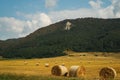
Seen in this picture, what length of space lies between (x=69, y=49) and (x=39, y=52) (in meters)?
15.4

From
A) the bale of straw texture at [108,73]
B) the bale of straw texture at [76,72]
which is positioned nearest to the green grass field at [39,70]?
the bale of straw texture at [108,73]

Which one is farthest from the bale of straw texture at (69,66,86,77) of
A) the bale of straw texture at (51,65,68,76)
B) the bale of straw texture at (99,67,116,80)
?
the bale of straw texture at (99,67,116,80)

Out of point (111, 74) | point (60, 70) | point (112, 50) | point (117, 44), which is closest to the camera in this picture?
point (111, 74)

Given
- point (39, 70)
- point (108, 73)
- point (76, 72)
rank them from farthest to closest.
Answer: point (39, 70), point (76, 72), point (108, 73)

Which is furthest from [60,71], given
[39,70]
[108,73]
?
[39,70]

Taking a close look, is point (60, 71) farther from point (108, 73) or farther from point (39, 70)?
point (39, 70)

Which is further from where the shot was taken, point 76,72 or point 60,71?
point 60,71

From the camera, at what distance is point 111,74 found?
37188 millimetres

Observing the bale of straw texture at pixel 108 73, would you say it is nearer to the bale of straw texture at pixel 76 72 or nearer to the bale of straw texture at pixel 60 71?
the bale of straw texture at pixel 76 72

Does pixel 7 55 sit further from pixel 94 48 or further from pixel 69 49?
pixel 94 48

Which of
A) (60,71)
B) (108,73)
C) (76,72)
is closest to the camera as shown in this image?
(108,73)

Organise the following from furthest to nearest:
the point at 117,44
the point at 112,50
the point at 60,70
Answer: the point at 117,44
the point at 112,50
the point at 60,70

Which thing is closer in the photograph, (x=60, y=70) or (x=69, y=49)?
(x=60, y=70)

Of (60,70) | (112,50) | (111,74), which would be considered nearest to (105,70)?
(111,74)
